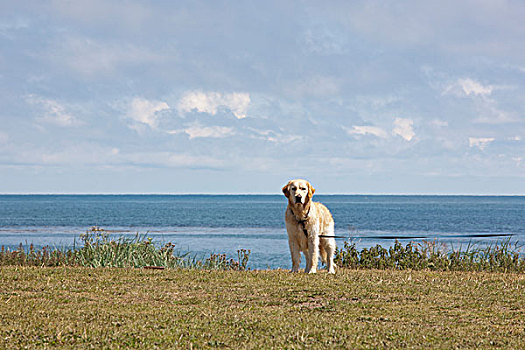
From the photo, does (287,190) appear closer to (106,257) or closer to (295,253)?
(295,253)

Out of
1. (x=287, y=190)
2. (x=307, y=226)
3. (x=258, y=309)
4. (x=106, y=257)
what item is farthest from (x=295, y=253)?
(x=106, y=257)

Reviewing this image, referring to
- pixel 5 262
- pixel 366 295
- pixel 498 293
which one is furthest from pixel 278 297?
pixel 5 262

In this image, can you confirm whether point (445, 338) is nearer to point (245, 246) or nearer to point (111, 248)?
point (111, 248)

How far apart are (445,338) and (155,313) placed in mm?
4018

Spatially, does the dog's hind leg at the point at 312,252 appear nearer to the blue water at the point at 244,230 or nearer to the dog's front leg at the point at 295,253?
the dog's front leg at the point at 295,253

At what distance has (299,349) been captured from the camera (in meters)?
6.55

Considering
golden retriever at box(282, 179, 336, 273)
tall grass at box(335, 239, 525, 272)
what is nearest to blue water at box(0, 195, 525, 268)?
tall grass at box(335, 239, 525, 272)

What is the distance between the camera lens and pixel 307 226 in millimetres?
12203

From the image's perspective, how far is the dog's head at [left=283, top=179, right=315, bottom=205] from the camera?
469 inches

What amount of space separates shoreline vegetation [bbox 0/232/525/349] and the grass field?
17 mm

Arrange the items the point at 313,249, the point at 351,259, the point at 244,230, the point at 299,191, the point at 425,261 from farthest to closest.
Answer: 1. the point at 244,230
2. the point at 351,259
3. the point at 425,261
4. the point at 313,249
5. the point at 299,191

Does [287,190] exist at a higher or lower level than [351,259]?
higher

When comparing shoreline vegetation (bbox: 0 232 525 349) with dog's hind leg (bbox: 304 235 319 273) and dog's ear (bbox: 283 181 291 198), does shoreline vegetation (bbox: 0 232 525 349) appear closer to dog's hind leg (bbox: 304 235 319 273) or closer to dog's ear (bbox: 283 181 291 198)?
dog's hind leg (bbox: 304 235 319 273)

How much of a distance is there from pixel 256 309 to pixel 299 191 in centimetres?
372
